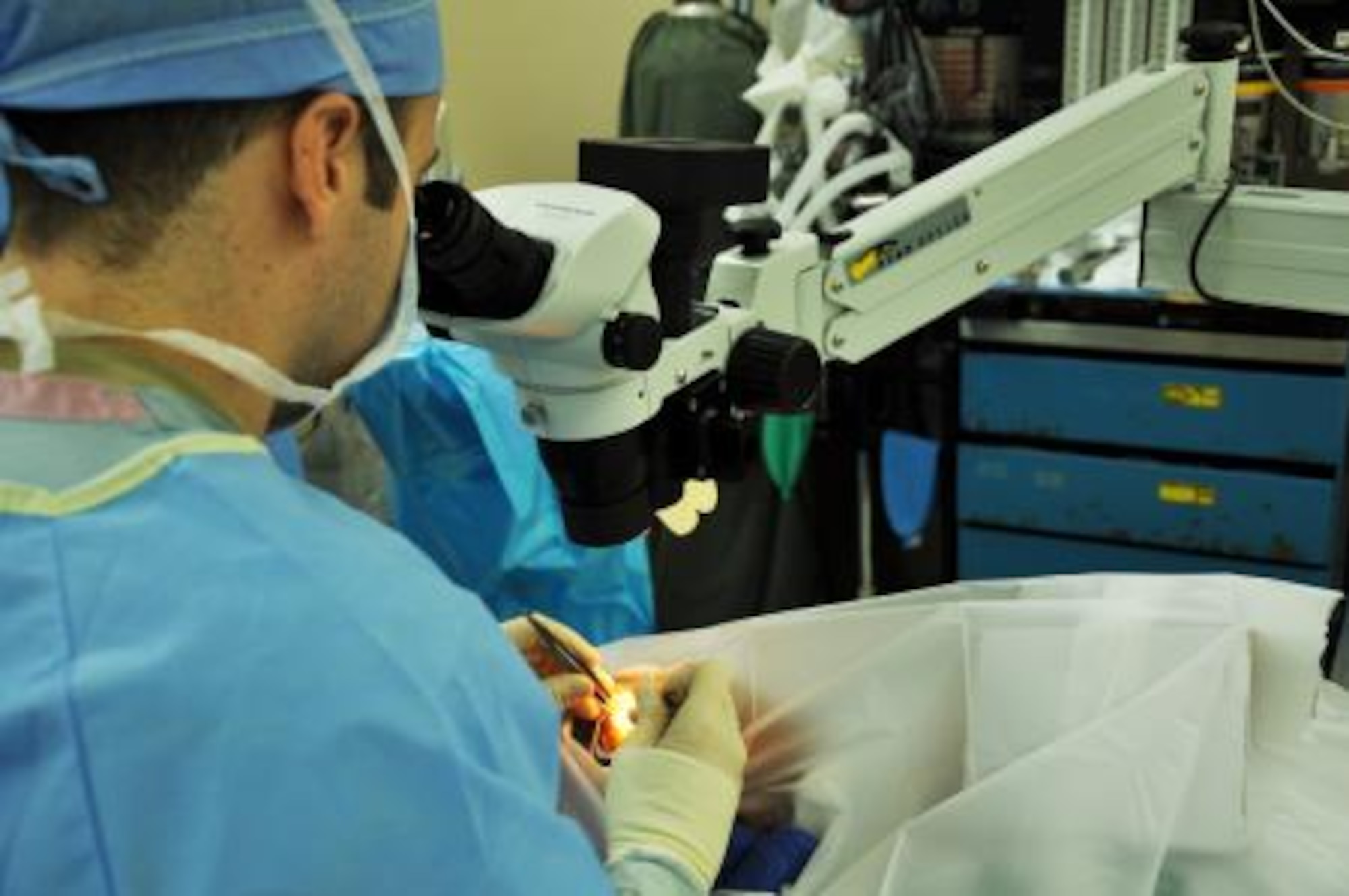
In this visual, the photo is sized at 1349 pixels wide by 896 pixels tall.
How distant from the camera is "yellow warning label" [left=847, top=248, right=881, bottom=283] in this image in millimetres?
1057

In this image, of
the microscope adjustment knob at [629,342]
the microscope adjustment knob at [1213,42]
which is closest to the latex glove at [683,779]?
the microscope adjustment knob at [629,342]

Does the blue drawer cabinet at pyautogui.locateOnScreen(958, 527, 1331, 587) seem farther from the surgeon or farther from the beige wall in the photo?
the surgeon

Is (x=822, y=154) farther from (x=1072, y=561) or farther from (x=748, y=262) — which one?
(x=748, y=262)

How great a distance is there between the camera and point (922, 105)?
252 cm

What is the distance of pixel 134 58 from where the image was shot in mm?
669

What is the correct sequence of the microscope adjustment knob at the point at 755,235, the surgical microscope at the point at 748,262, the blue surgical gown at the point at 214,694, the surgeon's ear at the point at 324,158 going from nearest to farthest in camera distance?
the blue surgical gown at the point at 214,694 → the surgeon's ear at the point at 324,158 → the surgical microscope at the point at 748,262 → the microscope adjustment knob at the point at 755,235

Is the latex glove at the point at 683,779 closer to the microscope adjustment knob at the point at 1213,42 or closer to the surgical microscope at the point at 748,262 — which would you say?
the surgical microscope at the point at 748,262

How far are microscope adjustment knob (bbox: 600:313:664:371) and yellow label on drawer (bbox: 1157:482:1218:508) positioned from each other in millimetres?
1749

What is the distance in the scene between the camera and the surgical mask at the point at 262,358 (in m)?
0.68

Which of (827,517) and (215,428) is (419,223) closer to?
(215,428)

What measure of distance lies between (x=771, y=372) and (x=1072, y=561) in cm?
173

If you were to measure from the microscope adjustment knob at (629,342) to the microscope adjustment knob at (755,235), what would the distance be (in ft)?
0.54

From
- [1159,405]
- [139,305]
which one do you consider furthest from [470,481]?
[1159,405]

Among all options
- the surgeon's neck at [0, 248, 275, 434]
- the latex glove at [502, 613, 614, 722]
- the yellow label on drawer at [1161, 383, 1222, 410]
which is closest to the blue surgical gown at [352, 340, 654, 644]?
the latex glove at [502, 613, 614, 722]
